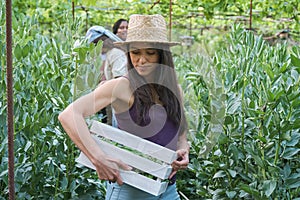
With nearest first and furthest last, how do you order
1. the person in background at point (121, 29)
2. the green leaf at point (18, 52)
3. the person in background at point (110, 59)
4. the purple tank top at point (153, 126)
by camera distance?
the purple tank top at point (153, 126), the green leaf at point (18, 52), the person in background at point (110, 59), the person in background at point (121, 29)

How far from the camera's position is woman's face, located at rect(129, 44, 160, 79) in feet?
6.03

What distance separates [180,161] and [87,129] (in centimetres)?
32

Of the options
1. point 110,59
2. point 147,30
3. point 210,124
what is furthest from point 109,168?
point 110,59

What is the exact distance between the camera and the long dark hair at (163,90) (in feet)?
6.19

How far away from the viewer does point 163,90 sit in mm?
1963

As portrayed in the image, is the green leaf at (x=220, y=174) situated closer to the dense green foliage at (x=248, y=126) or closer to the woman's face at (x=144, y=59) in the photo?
the dense green foliage at (x=248, y=126)

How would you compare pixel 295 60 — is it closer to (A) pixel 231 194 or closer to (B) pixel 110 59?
(A) pixel 231 194

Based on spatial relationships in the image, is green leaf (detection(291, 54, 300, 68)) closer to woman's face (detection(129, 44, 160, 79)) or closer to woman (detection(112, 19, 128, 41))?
woman's face (detection(129, 44, 160, 79))

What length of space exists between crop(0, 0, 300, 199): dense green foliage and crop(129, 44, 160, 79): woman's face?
1.16ft

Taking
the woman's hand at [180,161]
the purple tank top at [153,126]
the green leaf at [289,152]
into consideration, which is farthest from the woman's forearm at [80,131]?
the green leaf at [289,152]

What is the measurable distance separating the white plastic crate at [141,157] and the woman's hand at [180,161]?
3 cm

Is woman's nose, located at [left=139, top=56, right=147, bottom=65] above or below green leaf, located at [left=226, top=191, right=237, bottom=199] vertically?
above

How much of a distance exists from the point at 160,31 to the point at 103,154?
0.46 meters

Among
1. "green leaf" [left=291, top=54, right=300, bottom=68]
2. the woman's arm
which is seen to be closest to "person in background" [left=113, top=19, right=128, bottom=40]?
"green leaf" [left=291, top=54, right=300, bottom=68]
